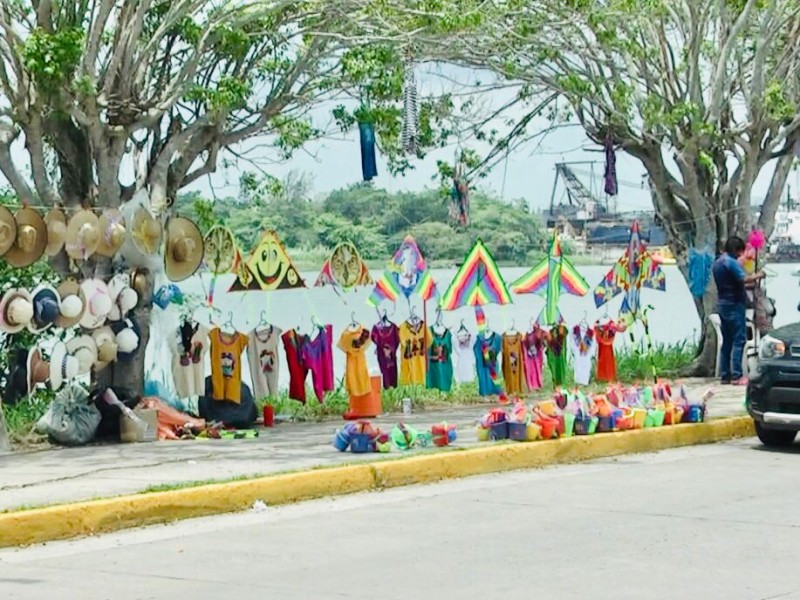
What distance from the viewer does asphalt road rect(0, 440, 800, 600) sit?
788 cm

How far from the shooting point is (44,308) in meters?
13.7

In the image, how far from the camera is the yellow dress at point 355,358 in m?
16.1

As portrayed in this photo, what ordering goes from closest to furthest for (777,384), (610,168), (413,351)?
(777,384), (413,351), (610,168)

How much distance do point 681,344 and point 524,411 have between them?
34.8ft

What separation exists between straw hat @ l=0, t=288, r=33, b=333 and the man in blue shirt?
30.0ft

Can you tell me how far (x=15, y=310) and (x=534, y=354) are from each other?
7.14 meters

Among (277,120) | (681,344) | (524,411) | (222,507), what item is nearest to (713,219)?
(681,344)

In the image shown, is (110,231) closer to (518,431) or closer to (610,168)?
(518,431)

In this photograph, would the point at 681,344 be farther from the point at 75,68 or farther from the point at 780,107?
the point at 75,68

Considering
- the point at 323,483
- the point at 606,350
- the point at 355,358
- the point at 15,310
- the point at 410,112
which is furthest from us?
the point at 606,350

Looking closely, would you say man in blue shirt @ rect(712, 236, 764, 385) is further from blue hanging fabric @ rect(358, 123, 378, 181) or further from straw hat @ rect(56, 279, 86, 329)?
straw hat @ rect(56, 279, 86, 329)

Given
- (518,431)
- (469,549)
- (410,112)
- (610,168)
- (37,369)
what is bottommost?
(469,549)

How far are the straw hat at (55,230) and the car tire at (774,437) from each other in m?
6.79

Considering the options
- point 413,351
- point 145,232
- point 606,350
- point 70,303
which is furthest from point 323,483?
point 606,350
